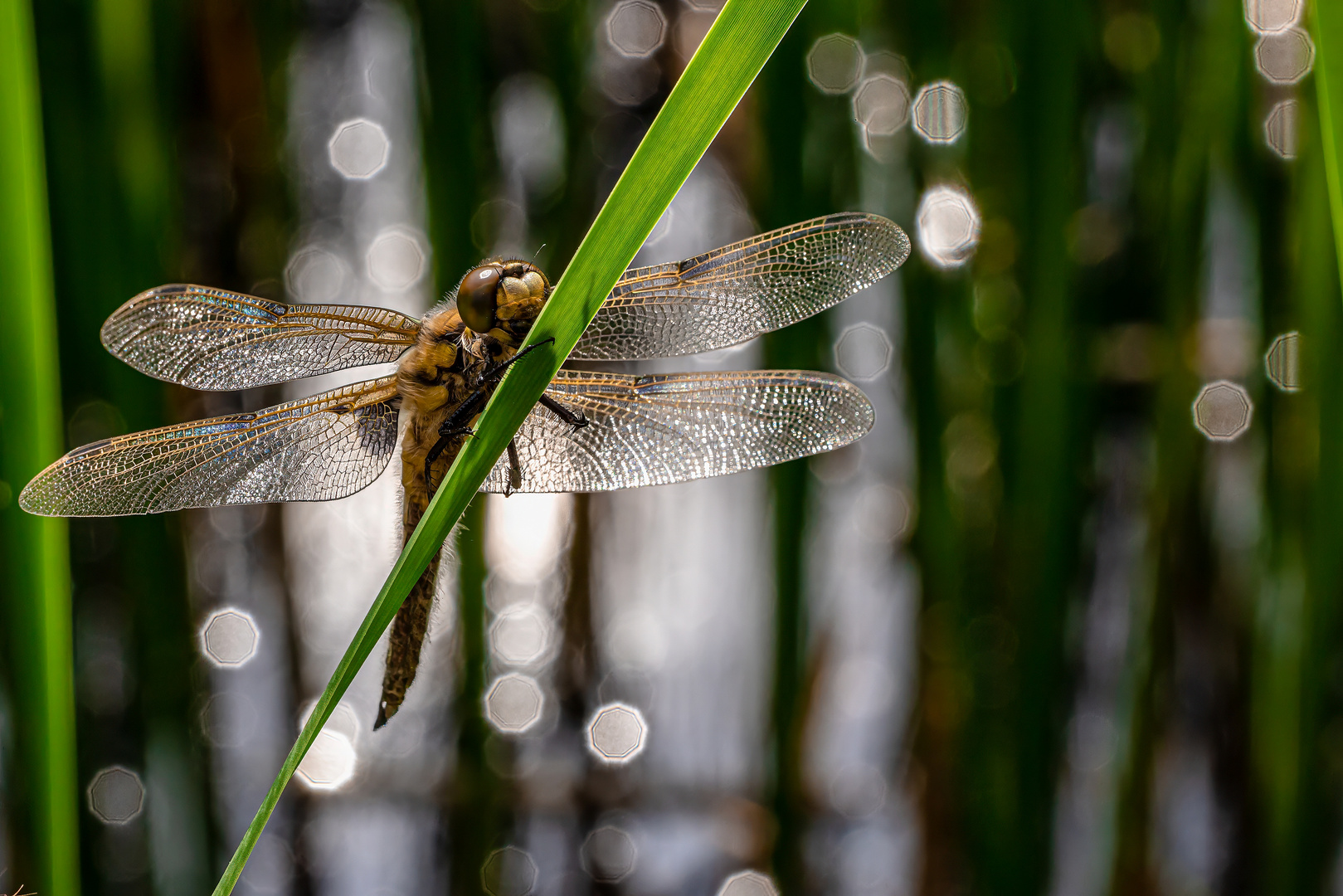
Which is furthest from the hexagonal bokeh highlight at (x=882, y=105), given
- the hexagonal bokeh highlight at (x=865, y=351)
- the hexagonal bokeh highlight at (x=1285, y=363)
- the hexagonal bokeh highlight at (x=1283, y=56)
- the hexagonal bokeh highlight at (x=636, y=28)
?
the hexagonal bokeh highlight at (x=1285, y=363)

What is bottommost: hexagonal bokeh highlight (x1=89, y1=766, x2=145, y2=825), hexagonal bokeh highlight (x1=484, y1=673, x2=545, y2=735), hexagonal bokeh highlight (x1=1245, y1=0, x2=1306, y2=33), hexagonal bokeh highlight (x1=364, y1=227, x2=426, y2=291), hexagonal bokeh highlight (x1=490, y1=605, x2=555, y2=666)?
hexagonal bokeh highlight (x1=89, y1=766, x2=145, y2=825)

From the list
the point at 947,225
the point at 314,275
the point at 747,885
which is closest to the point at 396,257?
the point at 314,275

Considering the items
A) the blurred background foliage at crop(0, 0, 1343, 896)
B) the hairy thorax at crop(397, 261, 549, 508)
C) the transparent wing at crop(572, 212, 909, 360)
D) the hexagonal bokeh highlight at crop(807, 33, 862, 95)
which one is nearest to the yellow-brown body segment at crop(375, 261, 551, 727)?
the hairy thorax at crop(397, 261, 549, 508)

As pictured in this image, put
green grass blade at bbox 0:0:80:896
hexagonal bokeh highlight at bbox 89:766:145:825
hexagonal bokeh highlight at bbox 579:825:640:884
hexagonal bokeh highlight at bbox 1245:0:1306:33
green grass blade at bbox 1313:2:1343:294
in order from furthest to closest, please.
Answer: hexagonal bokeh highlight at bbox 579:825:640:884 < hexagonal bokeh highlight at bbox 89:766:145:825 < hexagonal bokeh highlight at bbox 1245:0:1306:33 < green grass blade at bbox 0:0:80:896 < green grass blade at bbox 1313:2:1343:294

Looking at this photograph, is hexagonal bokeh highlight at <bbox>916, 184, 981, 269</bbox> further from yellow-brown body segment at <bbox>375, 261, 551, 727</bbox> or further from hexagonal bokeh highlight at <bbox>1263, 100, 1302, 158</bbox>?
yellow-brown body segment at <bbox>375, 261, 551, 727</bbox>

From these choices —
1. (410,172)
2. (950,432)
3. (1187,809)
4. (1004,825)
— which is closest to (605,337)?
(950,432)

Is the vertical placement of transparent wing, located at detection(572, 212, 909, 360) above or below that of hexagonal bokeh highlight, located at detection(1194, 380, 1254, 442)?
above
